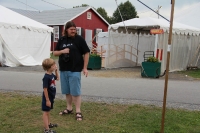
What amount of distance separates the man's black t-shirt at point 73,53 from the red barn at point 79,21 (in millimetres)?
22280

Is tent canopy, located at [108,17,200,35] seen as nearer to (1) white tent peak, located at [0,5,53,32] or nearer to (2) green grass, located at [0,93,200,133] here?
(1) white tent peak, located at [0,5,53,32]

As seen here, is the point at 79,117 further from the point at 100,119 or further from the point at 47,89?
the point at 47,89

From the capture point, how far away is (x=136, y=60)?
16703 millimetres

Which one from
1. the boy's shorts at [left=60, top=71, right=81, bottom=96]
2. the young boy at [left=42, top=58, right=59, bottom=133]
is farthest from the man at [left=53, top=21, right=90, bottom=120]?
the young boy at [left=42, top=58, right=59, bottom=133]

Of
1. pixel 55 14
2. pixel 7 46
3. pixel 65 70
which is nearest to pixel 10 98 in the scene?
pixel 65 70

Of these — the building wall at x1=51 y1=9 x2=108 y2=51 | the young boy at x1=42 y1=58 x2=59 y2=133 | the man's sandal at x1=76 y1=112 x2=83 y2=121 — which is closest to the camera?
the young boy at x1=42 y1=58 x2=59 y2=133

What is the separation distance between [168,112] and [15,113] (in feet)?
10.1

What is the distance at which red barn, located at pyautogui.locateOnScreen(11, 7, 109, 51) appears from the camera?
27.6 meters

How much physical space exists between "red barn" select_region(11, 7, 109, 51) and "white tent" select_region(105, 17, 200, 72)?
11.0 metres

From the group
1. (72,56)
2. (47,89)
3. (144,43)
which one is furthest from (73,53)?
(144,43)

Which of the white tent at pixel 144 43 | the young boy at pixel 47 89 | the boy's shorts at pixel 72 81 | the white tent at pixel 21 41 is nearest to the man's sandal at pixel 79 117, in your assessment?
the boy's shorts at pixel 72 81

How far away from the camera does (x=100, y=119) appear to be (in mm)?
5020

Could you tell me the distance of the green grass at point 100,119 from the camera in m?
4.48

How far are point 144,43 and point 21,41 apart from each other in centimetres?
743
